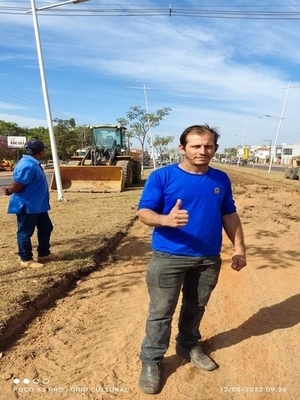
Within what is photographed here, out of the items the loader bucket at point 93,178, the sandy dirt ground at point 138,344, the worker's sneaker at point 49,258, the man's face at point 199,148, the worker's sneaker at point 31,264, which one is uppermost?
the man's face at point 199,148

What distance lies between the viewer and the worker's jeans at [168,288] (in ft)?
8.79

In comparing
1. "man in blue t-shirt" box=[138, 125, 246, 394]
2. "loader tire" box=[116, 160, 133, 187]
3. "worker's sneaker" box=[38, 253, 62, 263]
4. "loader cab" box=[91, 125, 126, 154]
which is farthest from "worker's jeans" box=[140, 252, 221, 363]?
"loader cab" box=[91, 125, 126, 154]

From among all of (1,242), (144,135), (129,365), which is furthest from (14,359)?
(144,135)

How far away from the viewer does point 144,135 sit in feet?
119

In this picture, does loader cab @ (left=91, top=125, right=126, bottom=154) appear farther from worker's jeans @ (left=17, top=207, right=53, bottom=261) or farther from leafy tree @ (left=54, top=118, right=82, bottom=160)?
leafy tree @ (left=54, top=118, right=82, bottom=160)

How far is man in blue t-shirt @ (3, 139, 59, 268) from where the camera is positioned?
4930 mm

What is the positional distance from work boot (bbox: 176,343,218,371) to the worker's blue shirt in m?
2.82

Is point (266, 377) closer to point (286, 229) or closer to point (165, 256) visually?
point (165, 256)

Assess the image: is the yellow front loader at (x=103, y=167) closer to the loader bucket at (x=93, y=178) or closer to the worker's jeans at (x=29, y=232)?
the loader bucket at (x=93, y=178)

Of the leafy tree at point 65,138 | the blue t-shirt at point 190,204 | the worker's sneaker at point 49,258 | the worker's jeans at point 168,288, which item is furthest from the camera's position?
the leafy tree at point 65,138

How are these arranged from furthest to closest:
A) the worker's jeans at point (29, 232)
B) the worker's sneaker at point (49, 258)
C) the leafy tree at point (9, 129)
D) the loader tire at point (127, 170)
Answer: the leafy tree at point (9, 129) → the loader tire at point (127, 170) → the worker's sneaker at point (49, 258) → the worker's jeans at point (29, 232)

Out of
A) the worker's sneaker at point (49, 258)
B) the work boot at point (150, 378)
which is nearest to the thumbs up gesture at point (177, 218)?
the work boot at point (150, 378)

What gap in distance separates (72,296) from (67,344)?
1.14 metres

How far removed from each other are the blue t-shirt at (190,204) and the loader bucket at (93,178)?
12.4 m
